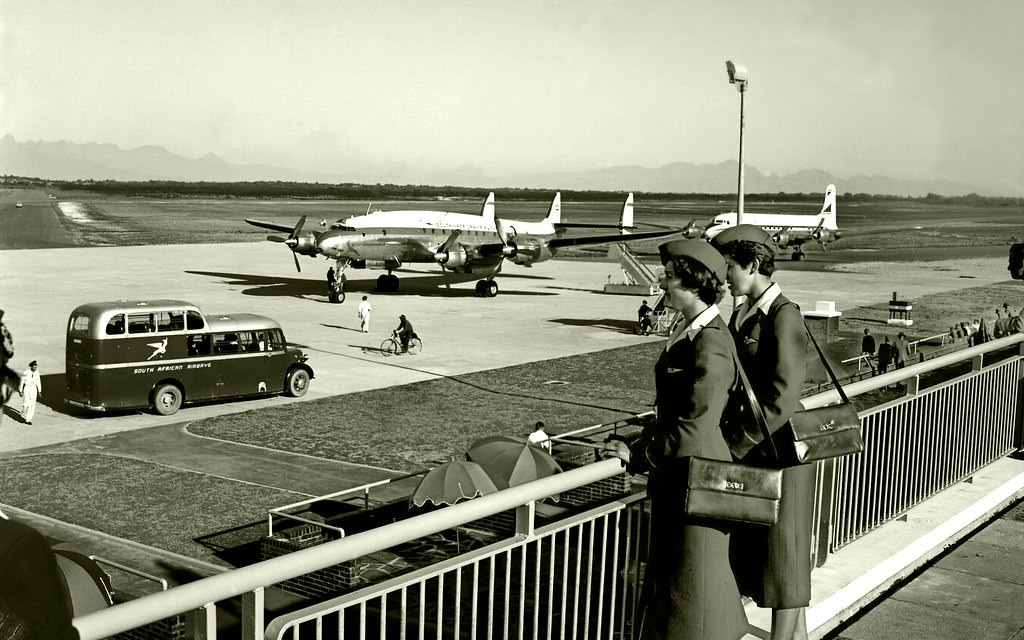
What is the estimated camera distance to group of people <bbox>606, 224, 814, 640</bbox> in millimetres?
4090

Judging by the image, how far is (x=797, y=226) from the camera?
81.2m

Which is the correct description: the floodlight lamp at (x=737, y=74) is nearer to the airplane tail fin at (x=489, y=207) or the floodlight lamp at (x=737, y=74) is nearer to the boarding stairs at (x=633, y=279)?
the boarding stairs at (x=633, y=279)

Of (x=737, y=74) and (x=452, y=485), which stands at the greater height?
(x=737, y=74)

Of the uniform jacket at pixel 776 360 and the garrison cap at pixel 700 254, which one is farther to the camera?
the uniform jacket at pixel 776 360

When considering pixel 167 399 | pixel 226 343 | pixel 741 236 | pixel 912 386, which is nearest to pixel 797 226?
pixel 226 343

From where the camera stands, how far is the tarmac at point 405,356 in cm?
631

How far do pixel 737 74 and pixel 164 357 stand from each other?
46.3 ft

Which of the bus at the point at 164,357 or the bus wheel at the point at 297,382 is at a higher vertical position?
the bus at the point at 164,357

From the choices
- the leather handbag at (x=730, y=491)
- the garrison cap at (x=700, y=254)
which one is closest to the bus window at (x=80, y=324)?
the garrison cap at (x=700, y=254)

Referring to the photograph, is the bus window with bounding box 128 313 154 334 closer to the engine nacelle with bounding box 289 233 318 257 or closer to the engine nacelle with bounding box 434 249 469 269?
the engine nacelle with bounding box 289 233 318 257

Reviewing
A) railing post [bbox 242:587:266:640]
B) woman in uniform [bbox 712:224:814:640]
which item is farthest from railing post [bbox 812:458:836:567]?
railing post [bbox 242:587:266:640]

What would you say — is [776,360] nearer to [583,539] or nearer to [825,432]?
[825,432]

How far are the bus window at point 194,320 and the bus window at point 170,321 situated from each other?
0.42 ft

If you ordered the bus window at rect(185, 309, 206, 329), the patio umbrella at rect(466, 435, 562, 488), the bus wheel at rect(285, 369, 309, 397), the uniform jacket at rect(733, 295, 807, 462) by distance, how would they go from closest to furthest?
the uniform jacket at rect(733, 295, 807, 462) → the patio umbrella at rect(466, 435, 562, 488) → the bus window at rect(185, 309, 206, 329) → the bus wheel at rect(285, 369, 309, 397)
